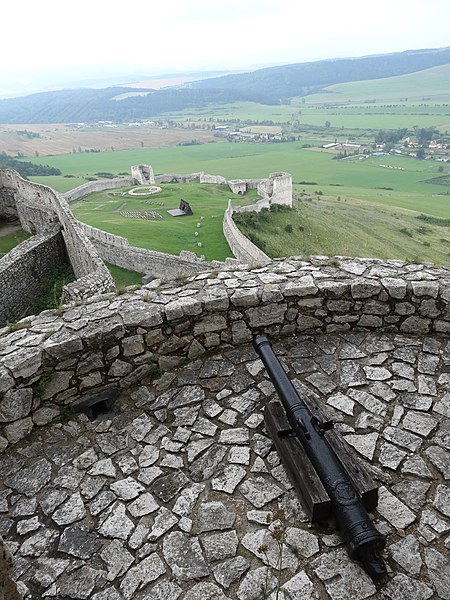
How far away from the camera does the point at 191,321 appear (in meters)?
4.58

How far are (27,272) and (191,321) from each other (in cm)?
1187

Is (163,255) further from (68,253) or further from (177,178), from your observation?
(177,178)

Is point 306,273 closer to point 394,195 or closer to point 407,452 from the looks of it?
point 407,452

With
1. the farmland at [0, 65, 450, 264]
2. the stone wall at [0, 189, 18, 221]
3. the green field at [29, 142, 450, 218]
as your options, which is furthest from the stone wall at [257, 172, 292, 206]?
the stone wall at [0, 189, 18, 221]

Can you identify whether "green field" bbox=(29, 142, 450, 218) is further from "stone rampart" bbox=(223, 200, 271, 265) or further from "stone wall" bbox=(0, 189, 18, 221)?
"stone wall" bbox=(0, 189, 18, 221)

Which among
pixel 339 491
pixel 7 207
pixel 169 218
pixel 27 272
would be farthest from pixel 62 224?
pixel 169 218

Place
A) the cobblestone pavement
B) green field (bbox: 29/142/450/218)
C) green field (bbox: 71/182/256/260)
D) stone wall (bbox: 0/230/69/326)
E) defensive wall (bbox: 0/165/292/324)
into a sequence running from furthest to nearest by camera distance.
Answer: green field (bbox: 29/142/450/218) < green field (bbox: 71/182/256/260) < stone wall (bbox: 0/230/69/326) < defensive wall (bbox: 0/165/292/324) < the cobblestone pavement

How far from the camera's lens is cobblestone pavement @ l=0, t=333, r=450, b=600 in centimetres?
291

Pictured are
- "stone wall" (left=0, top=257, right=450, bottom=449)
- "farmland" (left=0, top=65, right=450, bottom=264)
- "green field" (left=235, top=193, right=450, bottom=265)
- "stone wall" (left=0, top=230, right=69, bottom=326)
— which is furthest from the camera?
"farmland" (left=0, top=65, right=450, bottom=264)

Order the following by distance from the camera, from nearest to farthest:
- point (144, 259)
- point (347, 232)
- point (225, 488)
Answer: point (225, 488) → point (144, 259) → point (347, 232)

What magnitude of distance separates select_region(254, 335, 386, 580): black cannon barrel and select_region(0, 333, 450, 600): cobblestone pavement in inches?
5.4

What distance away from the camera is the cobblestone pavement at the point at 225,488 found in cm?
291

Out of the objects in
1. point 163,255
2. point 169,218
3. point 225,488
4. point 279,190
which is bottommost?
point 279,190

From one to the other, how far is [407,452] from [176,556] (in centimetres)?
199
